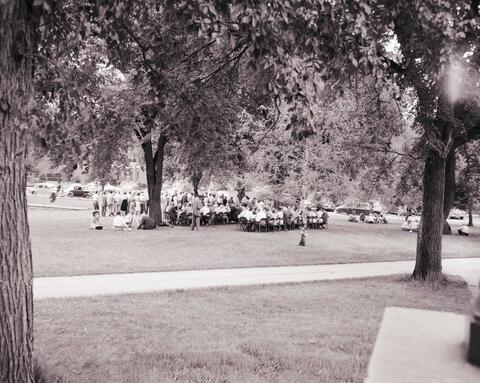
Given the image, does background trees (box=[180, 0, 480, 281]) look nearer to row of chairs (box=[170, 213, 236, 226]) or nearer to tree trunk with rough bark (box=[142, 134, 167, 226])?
tree trunk with rough bark (box=[142, 134, 167, 226])

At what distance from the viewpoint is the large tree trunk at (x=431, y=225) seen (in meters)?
13.1

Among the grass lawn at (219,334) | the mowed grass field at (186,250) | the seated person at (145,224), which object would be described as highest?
the seated person at (145,224)

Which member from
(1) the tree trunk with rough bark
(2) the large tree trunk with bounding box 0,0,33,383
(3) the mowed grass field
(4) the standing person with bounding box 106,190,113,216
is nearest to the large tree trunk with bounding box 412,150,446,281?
(3) the mowed grass field

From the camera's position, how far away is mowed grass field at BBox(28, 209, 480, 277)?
14280mm

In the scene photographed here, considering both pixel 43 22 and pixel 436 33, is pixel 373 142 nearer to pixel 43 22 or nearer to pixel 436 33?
pixel 436 33

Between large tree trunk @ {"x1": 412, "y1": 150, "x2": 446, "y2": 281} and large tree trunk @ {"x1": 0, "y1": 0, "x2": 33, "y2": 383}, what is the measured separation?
10745 mm

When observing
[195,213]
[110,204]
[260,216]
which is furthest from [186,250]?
[110,204]

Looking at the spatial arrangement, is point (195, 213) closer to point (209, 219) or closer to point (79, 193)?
point (209, 219)

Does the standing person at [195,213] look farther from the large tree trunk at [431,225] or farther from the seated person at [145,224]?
the large tree trunk at [431,225]

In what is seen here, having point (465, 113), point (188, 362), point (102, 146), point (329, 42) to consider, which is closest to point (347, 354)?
point (188, 362)

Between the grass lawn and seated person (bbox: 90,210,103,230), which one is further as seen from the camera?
seated person (bbox: 90,210,103,230)

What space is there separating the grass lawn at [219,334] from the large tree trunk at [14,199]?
929 mm

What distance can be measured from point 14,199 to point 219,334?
3978mm

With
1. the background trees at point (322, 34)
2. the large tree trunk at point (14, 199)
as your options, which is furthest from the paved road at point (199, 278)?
the background trees at point (322, 34)
